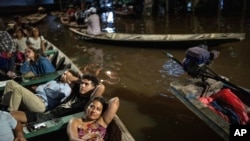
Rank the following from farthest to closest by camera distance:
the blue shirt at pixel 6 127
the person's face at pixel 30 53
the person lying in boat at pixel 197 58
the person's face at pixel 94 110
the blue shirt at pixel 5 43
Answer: the blue shirt at pixel 5 43 < the person's face at pixel 30 53 < the person lying in boat at pixel 197 58 < the person's face at pixel 94 110 < the blue shirt at pixel 6 127

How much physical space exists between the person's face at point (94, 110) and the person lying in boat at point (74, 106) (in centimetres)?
43

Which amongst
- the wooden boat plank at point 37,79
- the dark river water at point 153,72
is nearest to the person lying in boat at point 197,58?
the dark river water at point 153,72

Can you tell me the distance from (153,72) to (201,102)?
321cm

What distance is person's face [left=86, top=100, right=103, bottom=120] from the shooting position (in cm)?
315

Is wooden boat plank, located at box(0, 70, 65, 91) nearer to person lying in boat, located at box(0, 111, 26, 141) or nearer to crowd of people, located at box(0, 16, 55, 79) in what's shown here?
crowd of people, located at box(0, 16, 55, 79)

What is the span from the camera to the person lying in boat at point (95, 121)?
3.17 metres

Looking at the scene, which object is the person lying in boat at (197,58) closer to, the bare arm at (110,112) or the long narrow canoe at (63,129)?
the long narrow canoe at (63,129)

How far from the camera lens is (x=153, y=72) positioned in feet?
22.9

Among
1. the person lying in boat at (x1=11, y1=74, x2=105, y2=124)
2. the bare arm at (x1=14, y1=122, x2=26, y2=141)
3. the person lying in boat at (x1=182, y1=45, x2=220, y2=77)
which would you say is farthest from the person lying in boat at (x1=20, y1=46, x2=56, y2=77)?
the person lying in boat at (x1=182, y1=45, x2=220, y2=77)

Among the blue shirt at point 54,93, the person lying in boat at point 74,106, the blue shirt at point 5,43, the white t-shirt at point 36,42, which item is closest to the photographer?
the person lying in boat at point 74,106

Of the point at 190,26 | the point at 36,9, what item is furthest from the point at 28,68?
the point at 36,9

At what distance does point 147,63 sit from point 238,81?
2.43 m

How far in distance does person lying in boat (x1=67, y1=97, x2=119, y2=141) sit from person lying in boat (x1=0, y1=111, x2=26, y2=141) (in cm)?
55

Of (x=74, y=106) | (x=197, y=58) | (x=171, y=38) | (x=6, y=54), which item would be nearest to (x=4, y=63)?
(x=6, y=54)
